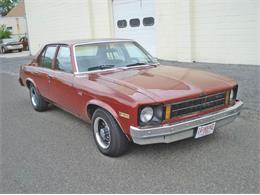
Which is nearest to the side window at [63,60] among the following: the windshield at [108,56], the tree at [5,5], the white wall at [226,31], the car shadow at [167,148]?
the windshield at [108,56]

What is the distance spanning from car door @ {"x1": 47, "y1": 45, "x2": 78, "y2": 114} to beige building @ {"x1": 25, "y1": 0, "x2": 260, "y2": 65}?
6156mm

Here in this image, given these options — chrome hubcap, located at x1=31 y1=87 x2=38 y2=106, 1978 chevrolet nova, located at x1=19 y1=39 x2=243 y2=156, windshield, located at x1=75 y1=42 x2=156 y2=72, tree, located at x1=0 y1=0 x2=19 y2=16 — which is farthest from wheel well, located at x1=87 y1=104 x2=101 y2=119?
tree, located at x1=0 y1=0 x2=19 y2=16

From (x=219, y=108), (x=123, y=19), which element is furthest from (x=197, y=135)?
(x=123, y=19)

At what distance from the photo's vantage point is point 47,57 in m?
6.11

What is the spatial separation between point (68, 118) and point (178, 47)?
6.29m

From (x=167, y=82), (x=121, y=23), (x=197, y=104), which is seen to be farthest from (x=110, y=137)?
(x=121, y=23)

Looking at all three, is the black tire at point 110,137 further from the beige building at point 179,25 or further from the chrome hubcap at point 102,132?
the beige building at point 179,25

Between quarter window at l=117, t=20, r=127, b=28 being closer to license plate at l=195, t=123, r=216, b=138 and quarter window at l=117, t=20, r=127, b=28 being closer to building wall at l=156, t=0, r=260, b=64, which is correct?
building wall at l=156, t=0, r=260, b=64

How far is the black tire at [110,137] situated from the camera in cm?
392

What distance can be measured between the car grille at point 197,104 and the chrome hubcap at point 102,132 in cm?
94

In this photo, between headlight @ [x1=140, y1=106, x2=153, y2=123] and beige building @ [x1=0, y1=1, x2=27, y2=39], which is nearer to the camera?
headlight @ [x1=140, y1=106, x2=153, y2=123]

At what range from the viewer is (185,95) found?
3705 millimetres

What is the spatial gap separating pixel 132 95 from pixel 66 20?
45.2 ft

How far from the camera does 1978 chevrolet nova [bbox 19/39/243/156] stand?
11.9 feet
